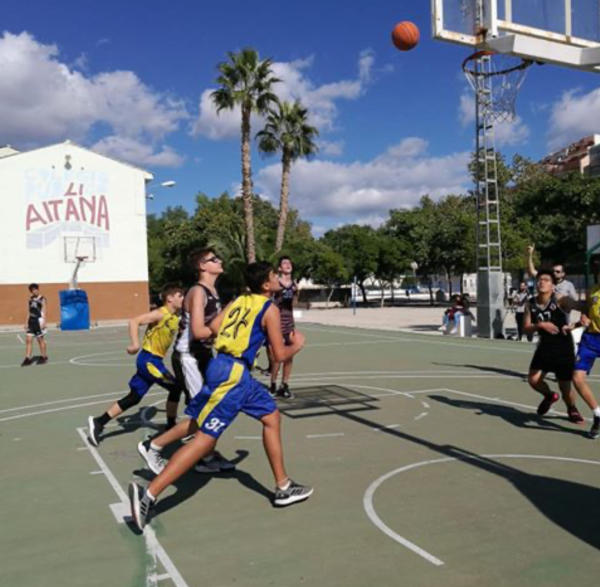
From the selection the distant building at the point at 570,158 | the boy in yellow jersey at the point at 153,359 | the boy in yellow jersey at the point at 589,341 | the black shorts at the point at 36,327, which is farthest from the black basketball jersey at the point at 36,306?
the distant building at the point at 570,158

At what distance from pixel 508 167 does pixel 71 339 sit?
152ft

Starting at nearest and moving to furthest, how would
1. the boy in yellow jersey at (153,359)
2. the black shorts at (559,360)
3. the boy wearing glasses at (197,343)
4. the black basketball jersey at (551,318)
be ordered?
the boy wearing glasses at (197,343) < the boy in yellow jersey at (153,359) < the black shorts at (559,360) < the black basketball jersey at (551,318)

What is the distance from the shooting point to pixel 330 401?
351 inches

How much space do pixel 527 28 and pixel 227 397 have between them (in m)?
5.00

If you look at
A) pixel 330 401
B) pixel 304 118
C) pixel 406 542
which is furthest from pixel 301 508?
pixel 304 118

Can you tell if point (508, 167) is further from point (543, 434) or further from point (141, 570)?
point (141, 570)

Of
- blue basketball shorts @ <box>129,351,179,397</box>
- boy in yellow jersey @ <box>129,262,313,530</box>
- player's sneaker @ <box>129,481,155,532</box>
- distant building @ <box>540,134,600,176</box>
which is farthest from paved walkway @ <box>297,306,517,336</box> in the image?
distant building @ <box>540,134,600,176</box>

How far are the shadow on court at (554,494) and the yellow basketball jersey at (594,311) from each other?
6.73 ft

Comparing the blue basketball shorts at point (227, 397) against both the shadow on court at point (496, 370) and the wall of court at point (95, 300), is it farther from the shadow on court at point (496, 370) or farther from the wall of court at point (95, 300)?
the wall of court at point (95, 300)

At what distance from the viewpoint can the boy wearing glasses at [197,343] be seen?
5221mm

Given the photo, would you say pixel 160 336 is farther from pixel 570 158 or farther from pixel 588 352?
pixel 570 158

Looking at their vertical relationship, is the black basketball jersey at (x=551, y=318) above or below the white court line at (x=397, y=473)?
above

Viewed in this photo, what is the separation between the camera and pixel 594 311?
6848 mm

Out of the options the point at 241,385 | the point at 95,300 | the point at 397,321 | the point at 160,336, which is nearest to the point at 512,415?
the point at 160,336
